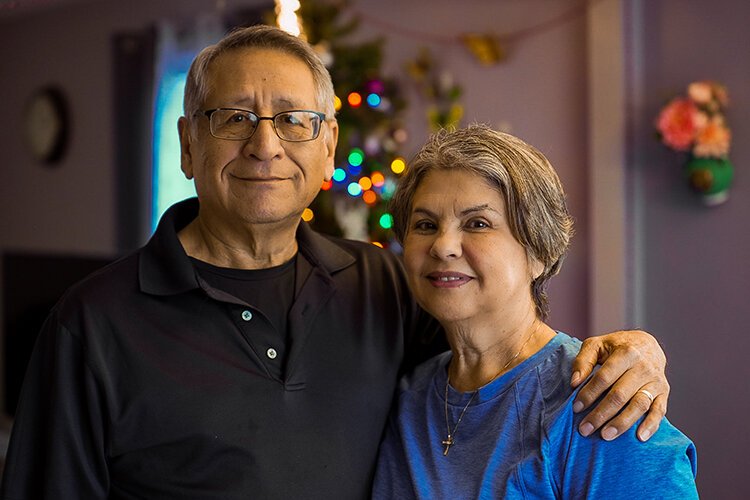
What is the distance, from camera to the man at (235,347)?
166 centimetres

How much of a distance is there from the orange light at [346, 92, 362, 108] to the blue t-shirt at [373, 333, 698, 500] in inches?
109

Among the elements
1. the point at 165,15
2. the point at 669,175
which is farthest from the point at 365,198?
the point at 165,15

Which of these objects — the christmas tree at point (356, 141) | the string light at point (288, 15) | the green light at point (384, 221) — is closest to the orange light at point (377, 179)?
the christmas tree at point (356, 141)

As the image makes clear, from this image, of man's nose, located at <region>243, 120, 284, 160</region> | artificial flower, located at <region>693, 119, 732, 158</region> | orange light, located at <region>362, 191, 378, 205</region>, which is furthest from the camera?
orange light, located at <region>362, 191, 378, 205</region>

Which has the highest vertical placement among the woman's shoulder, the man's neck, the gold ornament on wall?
the gold ornament on wall

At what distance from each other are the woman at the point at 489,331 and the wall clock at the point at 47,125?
14.9ft

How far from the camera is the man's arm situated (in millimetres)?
1457

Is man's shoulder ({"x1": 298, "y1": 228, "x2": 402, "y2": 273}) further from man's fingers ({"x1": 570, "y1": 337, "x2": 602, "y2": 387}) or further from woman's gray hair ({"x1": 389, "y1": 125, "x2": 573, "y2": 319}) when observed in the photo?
man's fingers ({"x1": 570, "y1": 337, "x2": 602, "y2": 387})

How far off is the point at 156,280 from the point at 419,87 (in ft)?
11.3

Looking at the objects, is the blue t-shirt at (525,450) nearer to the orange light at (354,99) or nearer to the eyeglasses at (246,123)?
the eyeglasses at (246,123)

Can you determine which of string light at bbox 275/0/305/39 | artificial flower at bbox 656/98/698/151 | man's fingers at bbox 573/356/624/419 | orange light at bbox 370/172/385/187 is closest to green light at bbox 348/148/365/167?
orange light at bbox 370/172/385/187

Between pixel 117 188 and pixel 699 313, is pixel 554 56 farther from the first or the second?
pixel 117 188

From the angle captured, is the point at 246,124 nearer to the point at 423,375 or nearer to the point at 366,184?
the point at 423,375

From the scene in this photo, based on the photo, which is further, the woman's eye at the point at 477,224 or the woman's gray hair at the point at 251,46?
the woman's gray hair at the point at 251,46
